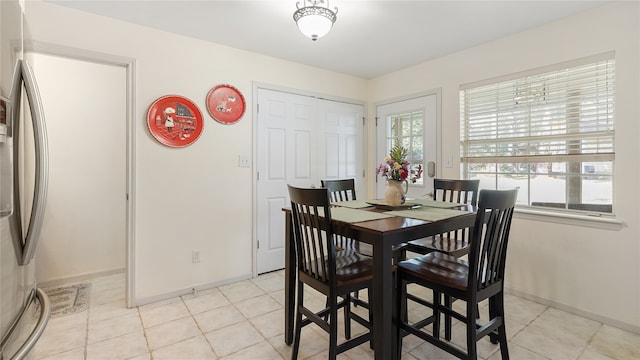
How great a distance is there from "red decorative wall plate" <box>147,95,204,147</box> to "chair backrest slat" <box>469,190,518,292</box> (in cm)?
241

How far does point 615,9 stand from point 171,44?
3.48 m

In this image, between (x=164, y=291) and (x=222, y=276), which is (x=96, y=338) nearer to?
(x=164, y=291)

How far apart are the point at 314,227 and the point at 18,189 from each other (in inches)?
46.5

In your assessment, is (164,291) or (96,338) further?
(164,291)

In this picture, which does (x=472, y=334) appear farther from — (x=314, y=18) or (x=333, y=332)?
(x=314, y=18)

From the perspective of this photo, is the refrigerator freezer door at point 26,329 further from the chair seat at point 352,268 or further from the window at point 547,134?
the window at point 547,134

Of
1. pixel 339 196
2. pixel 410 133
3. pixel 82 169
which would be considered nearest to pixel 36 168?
pixel 339 196

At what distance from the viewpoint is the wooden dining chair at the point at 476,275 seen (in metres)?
1.44

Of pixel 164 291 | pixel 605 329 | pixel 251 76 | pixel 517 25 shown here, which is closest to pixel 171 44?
pixel 251 76

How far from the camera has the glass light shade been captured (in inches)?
75.5

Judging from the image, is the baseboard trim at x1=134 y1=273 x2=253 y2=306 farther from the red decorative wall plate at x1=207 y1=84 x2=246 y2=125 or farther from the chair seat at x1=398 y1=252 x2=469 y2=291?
the chair seat at x1=398 y1=252 x2=469 y2=291

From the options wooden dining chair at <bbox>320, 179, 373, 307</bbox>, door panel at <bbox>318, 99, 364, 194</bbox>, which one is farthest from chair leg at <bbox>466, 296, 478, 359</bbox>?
door panel at <bbox>318, 99, 364, 194</bbox>

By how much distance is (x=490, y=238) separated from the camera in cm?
151

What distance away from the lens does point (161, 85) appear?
260 centimetres
